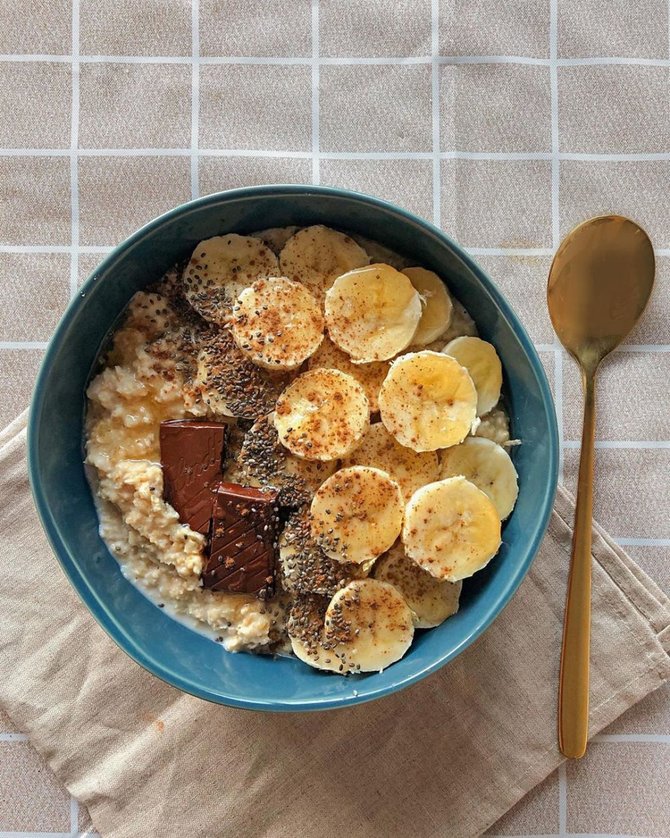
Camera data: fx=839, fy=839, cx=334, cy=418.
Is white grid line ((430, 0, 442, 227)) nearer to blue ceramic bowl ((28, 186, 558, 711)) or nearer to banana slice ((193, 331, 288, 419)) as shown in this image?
blue ceramic bowl ((28, 186, 558, 711))

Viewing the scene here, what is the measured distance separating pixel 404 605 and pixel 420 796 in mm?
519

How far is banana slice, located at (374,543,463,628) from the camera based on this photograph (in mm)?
1846

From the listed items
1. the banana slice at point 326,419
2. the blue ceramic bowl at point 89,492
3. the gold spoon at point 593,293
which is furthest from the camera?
the gold spoon at point 593,293

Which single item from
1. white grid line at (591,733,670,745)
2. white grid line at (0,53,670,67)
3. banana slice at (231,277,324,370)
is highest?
white grid line at (0,53,670,67)

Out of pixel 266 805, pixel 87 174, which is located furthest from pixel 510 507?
pixel 87 174

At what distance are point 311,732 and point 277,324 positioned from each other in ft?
3.17

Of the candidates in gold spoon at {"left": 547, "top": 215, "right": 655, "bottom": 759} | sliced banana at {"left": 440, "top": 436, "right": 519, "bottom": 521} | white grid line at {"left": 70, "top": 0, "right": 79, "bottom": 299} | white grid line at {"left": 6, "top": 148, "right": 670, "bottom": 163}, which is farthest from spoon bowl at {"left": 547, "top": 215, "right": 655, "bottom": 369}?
white grid line at {"left": 70, "top": 0, "right": 79, "bottom": 299}

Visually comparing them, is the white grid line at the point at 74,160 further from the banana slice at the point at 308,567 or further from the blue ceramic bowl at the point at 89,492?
the banana slice at the point at 308,567

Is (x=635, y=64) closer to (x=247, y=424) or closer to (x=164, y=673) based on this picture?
(x=247, y=424)

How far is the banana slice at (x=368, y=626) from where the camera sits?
1.81 meters

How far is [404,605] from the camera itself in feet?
6.00

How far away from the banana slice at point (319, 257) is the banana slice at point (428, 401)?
264 millimetres

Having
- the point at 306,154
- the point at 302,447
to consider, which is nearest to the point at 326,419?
the point at 302,447

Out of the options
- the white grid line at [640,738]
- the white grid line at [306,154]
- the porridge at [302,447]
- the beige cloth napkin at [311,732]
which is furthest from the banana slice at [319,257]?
the white grid line at [640,738]
